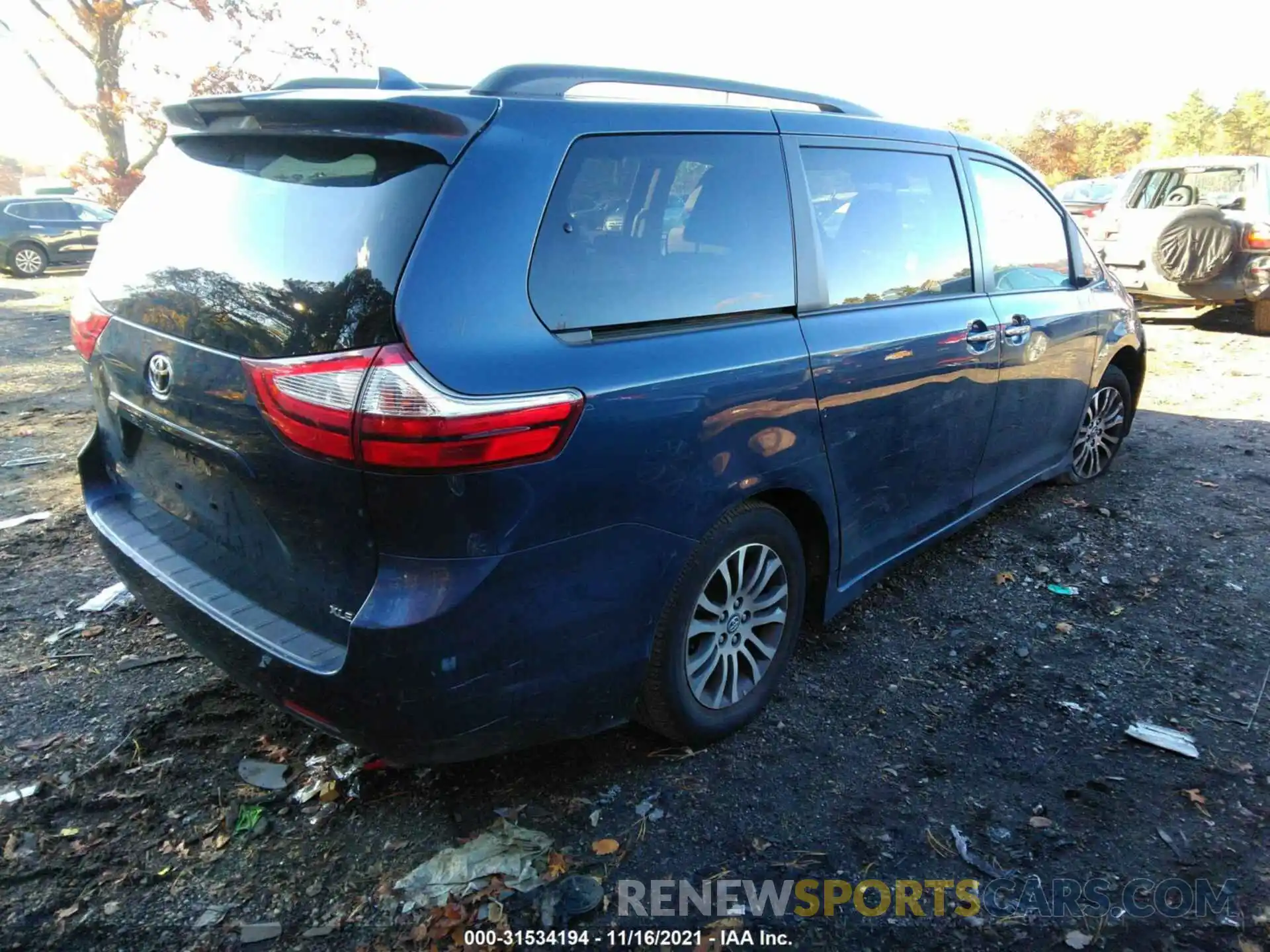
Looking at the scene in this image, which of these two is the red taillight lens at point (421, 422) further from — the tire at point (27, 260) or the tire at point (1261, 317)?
the tire at point (27, 260)

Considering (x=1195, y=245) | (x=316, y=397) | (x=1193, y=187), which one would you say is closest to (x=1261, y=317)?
(x=1195, y=245)

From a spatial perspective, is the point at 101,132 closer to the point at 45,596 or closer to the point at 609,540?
the point at 45,596

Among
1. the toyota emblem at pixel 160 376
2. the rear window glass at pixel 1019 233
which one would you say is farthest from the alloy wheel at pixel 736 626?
the rear window glass at pixel 1019 233

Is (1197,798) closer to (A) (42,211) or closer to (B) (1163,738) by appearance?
(B) (1163,738)

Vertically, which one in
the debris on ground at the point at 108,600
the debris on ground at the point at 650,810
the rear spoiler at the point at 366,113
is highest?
the rear spoiler at the point at 366,113

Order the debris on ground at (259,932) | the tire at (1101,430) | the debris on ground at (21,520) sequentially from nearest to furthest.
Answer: the debris on ground at (259,932) < the debris on ground at (21,520) < the tire at (1101,430)

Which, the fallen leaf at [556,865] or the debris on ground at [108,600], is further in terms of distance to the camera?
the debris on ground at [108,600]

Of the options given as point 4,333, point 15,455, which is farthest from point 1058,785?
point 4,333

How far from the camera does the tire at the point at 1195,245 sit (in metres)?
8.50

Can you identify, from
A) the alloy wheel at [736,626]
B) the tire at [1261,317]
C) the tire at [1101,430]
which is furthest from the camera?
the tire at [1261,317]

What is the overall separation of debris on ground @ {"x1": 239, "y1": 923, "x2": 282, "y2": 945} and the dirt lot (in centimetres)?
2

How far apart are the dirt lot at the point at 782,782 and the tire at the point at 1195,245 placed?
241 inches

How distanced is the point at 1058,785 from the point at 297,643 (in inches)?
86.7

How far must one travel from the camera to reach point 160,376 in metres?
2.14
